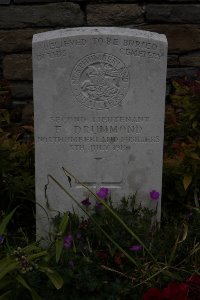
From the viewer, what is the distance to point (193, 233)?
3.15 metres

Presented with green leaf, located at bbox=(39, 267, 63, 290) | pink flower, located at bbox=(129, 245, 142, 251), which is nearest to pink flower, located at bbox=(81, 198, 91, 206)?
pink flower, located at bbox=(129, 245, 142, 251)

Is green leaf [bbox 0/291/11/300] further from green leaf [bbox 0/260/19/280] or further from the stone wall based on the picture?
the stone wall

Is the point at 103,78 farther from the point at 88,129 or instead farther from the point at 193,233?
the point at 193,233

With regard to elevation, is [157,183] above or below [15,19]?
below

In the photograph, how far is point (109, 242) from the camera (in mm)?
2906

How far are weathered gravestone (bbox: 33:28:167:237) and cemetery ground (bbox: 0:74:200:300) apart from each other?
12cm

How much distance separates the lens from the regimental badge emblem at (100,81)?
9.85 ft

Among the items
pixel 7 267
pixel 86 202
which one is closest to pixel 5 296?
pixel 7 267

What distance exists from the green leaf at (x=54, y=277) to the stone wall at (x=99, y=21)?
2.65 m

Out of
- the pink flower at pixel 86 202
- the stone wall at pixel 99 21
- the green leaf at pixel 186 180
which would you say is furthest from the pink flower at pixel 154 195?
the stone wall at pixel 99 21

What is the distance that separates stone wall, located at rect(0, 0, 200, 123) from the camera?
465cm

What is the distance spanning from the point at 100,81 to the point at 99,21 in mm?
1809

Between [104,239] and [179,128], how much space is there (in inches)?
54.5

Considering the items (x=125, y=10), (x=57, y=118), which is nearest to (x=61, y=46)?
(x=57, y=118)
